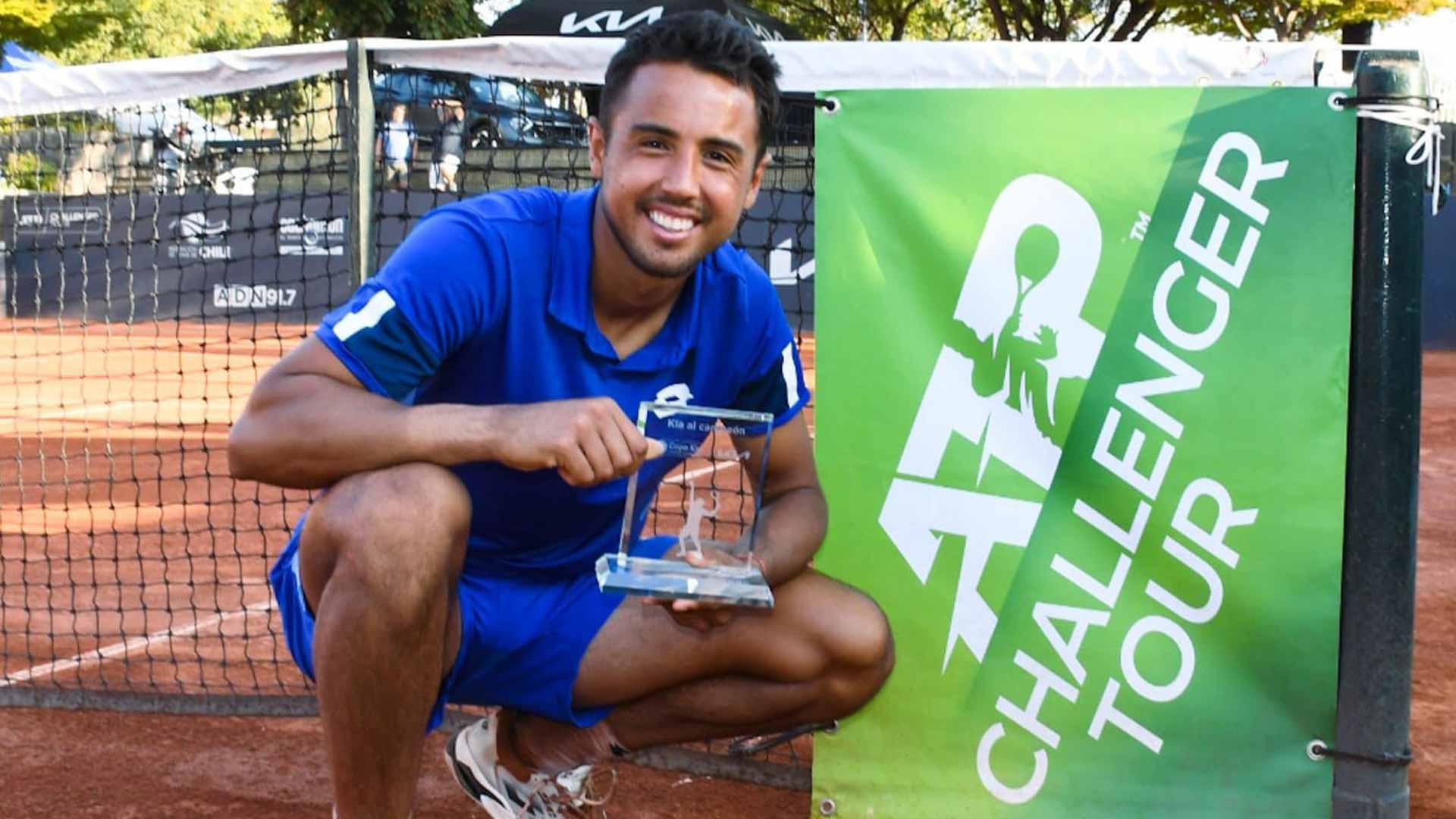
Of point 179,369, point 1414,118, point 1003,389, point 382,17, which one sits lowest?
point 179,369

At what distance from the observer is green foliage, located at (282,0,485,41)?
69.8 feet

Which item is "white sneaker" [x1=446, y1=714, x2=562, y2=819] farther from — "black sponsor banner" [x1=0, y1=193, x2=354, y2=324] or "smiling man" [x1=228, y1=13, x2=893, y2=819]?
"black sponsor banner" [x1=0, y1=193, x2=354, y2=324]

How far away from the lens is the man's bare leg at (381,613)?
2.52 m

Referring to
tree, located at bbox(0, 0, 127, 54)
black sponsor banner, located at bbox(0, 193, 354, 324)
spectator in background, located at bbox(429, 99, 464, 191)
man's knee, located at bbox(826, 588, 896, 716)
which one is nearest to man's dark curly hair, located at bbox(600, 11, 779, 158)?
man's knee, located at bbox(826, 588, 896, 716)

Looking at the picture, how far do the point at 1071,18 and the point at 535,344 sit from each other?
96.1 feet

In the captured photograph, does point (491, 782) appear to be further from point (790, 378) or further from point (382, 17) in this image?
point (382, 17)

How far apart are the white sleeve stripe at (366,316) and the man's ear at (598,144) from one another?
1.71ft

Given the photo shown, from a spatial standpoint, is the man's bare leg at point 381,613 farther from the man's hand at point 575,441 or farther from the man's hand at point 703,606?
the man's hand at point 703,606

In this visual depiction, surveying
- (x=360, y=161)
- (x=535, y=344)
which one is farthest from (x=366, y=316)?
(x=360, y=161)

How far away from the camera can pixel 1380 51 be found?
302 centimetres

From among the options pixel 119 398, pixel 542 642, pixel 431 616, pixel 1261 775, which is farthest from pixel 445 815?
pixel 119 398

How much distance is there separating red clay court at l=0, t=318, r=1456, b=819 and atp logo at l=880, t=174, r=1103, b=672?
0.74m

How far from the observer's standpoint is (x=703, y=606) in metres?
2.77

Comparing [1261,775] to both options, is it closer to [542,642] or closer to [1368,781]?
[1368,781]
